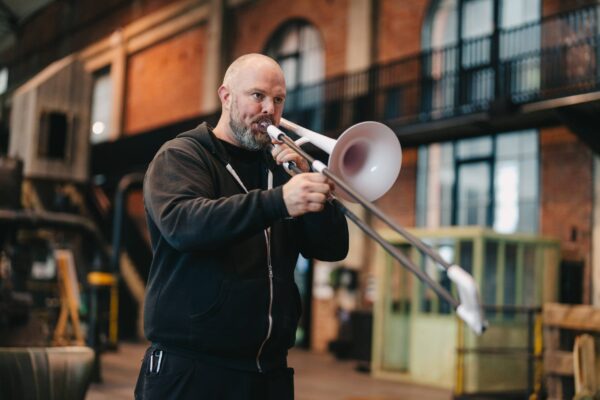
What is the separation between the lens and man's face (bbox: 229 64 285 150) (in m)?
2.33

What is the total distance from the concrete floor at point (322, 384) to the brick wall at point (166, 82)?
7.97 metres

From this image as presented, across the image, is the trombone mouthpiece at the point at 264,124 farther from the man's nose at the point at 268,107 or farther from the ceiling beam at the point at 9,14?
the ceiling beam at the point at 9,14

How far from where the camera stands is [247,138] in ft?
7.82

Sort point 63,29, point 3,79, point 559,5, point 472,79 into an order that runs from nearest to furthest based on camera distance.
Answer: point 559,5, point 472,79, point 63,29, point 3,79

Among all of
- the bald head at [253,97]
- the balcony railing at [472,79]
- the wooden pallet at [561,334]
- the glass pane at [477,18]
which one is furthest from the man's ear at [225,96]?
the glass pane at [477,18]

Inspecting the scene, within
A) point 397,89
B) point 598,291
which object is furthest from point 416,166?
point 598,291

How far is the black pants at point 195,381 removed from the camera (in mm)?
2225

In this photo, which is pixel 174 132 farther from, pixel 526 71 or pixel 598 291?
pixel 598 291

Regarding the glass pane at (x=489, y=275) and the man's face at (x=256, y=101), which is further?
the glass pane at (x=489, y=275)

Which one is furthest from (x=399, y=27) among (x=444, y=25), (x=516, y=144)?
(x=516, y=144)

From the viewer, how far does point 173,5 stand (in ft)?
63.4

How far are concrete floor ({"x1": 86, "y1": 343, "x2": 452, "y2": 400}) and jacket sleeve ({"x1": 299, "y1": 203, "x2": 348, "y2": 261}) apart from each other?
484 centimetres

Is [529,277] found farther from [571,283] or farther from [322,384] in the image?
[322,384]

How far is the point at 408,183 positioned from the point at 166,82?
28.2 ft
